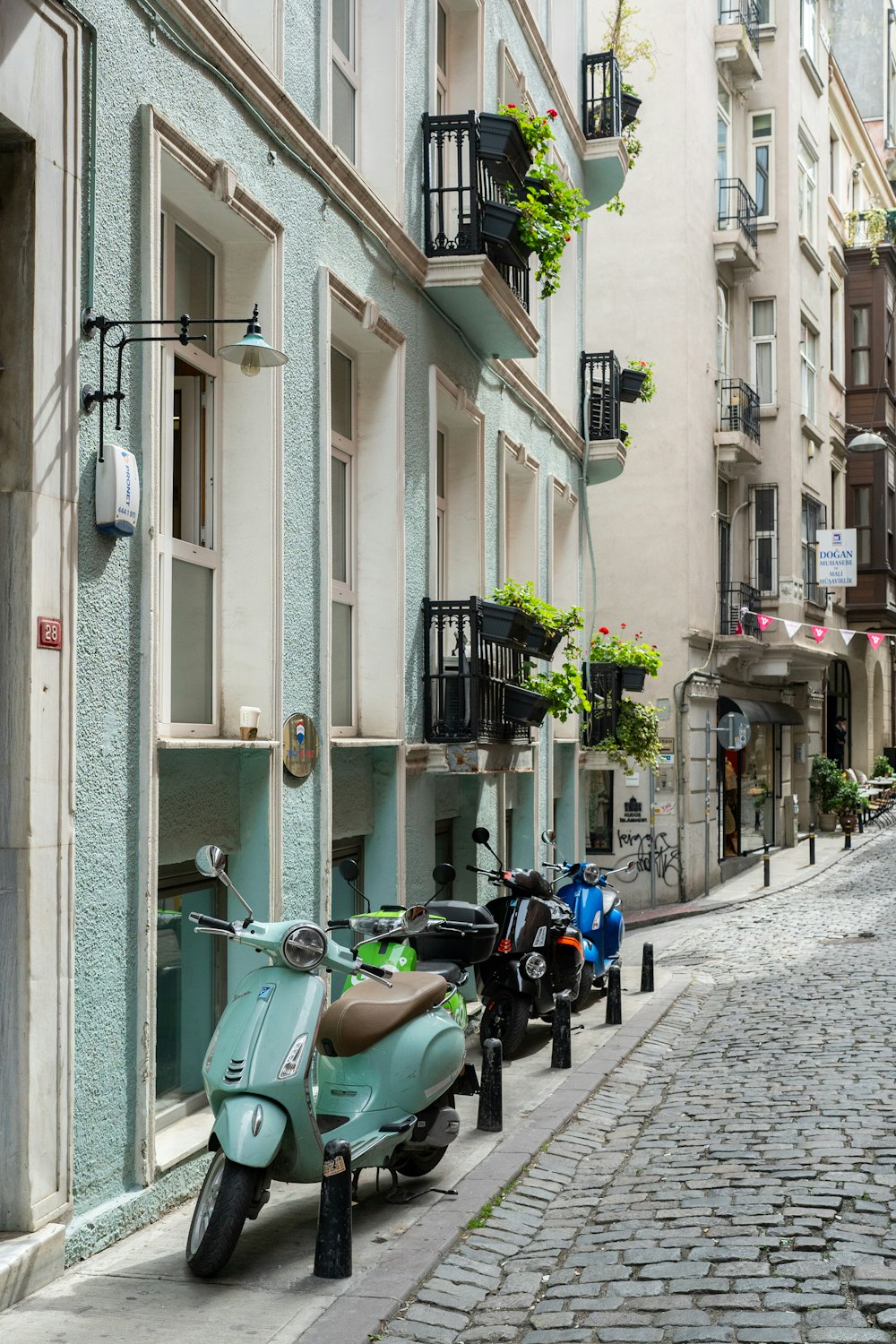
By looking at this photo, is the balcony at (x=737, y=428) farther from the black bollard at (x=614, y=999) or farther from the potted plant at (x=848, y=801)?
the black bollard at (x=614, y=999)

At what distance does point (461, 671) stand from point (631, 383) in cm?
824

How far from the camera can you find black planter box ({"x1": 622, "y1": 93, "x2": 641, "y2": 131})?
60.4 feet

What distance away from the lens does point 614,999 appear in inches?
470

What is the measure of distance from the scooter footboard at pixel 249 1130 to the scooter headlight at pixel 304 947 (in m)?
0.53

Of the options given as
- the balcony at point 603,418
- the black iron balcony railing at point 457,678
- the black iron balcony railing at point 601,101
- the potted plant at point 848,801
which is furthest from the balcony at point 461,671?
the potted plant at point 848,801

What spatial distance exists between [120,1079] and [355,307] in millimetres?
5327

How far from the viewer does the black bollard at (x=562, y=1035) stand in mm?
10148

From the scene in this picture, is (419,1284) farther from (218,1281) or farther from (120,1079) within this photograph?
(120,1079)

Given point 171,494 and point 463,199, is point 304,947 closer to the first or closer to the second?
point 171,494

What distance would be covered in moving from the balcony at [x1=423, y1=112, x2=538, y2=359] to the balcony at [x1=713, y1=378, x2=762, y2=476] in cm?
1527

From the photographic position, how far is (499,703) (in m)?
12.3

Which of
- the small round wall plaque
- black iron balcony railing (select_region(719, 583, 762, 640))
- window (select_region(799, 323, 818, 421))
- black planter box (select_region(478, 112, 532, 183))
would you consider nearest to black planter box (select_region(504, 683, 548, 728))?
the small round wall plaque

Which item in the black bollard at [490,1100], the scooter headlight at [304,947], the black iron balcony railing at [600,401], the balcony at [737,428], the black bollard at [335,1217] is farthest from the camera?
the balcony at [737,428]

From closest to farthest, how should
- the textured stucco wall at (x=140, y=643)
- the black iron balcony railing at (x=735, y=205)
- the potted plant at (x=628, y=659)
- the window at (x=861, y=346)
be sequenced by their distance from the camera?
1. the textured stucco wall at (x=140, y=643)
2. the potted plant at (x=628, y=659)
3. the black iron balcony railing at (x=735, y=205)
4. the window at (x=861, y=346)
